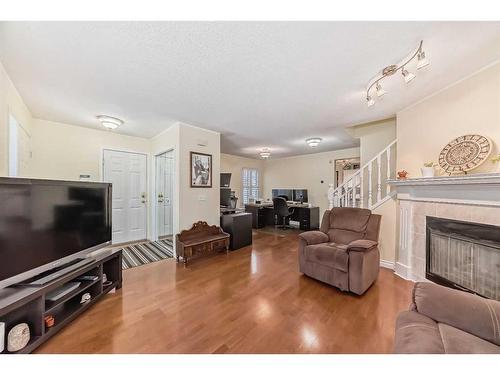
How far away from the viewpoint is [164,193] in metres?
4.62

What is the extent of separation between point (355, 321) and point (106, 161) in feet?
15.2

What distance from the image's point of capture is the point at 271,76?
1910 mm

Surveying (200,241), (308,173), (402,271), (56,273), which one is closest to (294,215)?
(308,173)

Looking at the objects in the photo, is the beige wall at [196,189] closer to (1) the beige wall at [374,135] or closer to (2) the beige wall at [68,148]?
(2) the beige wall at [68,148]

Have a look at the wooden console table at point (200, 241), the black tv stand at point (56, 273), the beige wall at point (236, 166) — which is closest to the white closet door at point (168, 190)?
the wooden console table at point (200, 241)

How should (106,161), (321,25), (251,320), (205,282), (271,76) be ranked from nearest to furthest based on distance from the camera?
(321,25), (251,320), (271,76), (205,282), (106,161)

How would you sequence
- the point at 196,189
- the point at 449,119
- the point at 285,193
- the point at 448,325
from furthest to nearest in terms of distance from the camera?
the point at 285,193
the point at 196,189
the point at 449,119
the point at 448,325

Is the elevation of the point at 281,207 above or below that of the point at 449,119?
below

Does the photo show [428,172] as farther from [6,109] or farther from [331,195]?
[6,109]

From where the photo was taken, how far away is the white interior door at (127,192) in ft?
12.6

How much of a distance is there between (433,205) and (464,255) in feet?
1.90

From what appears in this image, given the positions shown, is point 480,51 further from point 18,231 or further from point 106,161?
point 106,161

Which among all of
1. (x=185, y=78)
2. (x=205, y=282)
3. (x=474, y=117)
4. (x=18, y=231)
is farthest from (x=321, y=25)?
(x=205, y=282)

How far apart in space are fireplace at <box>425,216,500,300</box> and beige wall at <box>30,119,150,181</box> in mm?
5283
